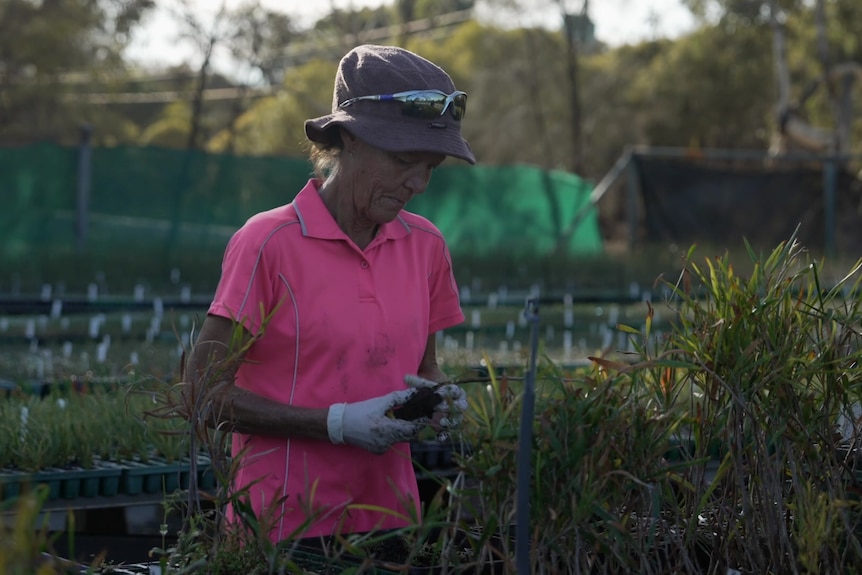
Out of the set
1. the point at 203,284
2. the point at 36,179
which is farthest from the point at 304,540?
the point at 36,179

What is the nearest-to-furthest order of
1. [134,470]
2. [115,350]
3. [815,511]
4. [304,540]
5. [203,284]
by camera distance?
[815,511] → [304,540] → [134,470] → [115,350] → [203,284]

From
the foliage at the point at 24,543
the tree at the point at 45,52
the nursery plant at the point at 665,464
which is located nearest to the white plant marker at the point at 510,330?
the nursery plant at the point at 665,464

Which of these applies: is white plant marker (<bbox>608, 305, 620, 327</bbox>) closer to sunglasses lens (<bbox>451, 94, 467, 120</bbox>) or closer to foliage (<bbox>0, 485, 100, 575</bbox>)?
sunglasses lens (<bbox>451, 94, 467, 120</bbox>)

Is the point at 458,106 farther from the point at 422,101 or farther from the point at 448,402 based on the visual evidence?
the point at 448,402

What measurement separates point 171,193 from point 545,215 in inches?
187

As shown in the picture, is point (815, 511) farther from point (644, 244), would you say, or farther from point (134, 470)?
point (644, 244)

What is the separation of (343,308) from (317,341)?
0.28 ft

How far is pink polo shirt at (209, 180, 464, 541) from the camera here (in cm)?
248

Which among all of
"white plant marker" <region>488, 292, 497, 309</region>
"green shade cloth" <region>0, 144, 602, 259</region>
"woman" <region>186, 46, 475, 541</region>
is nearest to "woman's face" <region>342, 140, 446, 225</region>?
"woman" <region>186, 46, 475, 541</region>

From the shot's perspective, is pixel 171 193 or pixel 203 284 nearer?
pixel 203 284

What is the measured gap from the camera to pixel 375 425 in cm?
231

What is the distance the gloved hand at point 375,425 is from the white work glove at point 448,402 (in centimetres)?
2

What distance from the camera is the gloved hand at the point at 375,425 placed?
2.30 metres

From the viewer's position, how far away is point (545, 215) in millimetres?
15773
